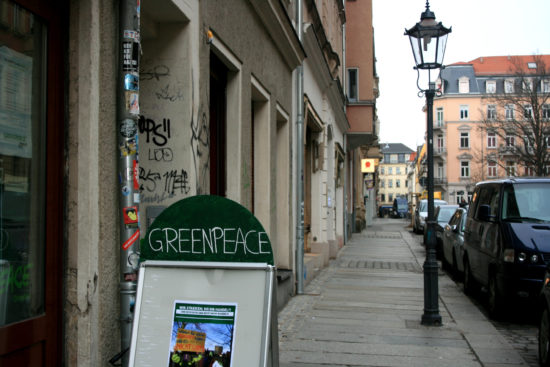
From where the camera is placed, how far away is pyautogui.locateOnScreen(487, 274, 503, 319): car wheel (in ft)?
28.0

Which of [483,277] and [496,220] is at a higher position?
[496,220]

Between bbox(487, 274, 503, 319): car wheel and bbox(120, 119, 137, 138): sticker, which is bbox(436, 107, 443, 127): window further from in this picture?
bbox(120, 119, 137, 138): sticker

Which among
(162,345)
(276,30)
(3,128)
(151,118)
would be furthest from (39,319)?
(276,30)

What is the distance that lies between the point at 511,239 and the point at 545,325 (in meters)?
2.59

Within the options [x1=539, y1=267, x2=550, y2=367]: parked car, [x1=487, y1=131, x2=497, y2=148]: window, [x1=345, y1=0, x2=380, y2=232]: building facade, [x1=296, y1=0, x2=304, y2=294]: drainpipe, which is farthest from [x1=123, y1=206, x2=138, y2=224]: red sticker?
[x1=487, y1=131, x2=497, y2=148]: window

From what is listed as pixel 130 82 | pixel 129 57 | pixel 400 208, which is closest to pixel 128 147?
pixel 130 82

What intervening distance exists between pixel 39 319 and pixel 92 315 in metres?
0.31

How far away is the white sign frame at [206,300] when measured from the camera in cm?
301

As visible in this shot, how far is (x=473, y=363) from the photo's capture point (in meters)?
6.20

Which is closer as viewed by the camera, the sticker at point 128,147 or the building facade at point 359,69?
the sticker at point 128,147

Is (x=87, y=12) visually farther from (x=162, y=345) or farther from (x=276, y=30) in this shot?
(x=276, y=30)

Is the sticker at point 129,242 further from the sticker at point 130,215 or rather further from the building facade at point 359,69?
the building facade at point 359,69

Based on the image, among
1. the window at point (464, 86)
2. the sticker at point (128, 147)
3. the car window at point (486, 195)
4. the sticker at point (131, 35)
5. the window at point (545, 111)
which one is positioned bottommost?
the car window at point (486, 195)

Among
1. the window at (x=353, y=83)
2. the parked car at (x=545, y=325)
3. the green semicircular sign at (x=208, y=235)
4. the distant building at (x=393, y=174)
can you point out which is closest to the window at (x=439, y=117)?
the window at (x=353, y=83)
